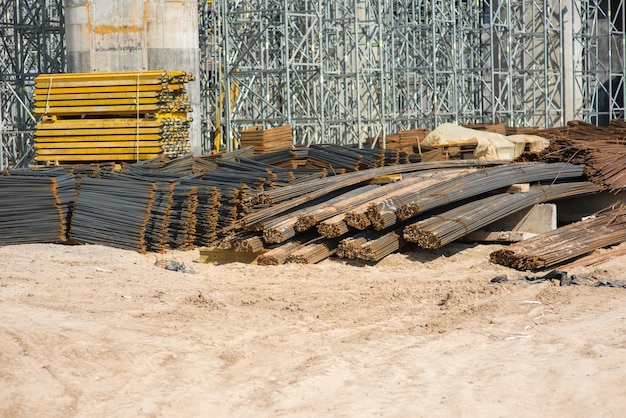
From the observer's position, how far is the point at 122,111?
18906mm

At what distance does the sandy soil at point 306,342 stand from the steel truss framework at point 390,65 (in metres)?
11.8

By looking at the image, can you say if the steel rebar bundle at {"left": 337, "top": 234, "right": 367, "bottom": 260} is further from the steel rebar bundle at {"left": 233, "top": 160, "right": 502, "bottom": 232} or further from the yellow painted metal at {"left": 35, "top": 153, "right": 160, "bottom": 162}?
the yellow painted metal at {"left": 35, "top": 153, "right": 160, "bottom": 162}

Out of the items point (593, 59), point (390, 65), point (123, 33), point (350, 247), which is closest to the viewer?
point (350, 247)

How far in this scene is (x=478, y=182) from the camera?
1476 centimetres

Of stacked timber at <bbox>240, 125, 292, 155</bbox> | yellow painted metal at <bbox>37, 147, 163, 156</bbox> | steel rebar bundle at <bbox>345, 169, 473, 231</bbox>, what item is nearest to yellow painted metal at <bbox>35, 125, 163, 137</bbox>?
yellow painted metal at <bbox>37, 147, 163, 156</bbox>

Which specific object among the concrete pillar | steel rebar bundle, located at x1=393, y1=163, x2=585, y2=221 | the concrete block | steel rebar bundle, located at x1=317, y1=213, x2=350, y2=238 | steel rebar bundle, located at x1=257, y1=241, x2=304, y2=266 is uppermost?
the concrete pillar

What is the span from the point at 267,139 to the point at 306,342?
12.7 metres

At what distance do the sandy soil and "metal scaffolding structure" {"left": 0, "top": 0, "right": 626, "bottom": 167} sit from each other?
11.6 metres

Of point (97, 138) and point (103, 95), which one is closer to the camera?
point (103, 95)

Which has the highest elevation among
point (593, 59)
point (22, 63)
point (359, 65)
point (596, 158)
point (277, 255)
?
point (593, 59)

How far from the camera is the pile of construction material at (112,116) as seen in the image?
61.7ft

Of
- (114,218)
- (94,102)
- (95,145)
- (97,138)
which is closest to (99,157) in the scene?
(95,145)

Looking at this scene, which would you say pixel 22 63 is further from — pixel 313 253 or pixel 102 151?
pixel 313 253

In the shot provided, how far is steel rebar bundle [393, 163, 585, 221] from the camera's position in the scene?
44.4ft
